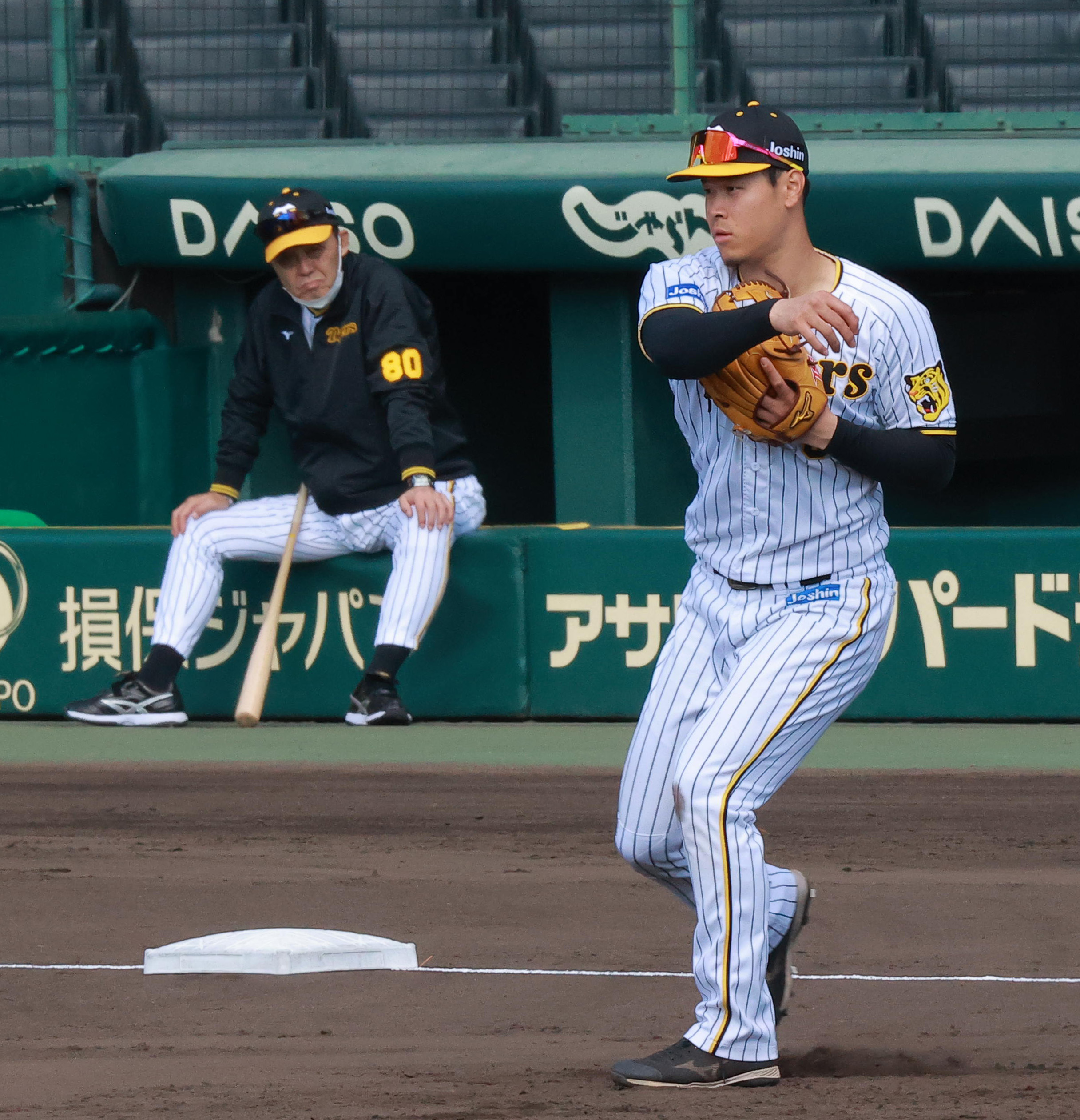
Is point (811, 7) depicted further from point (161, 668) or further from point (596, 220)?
point (161, 668)

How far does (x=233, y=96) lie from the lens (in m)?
9.96

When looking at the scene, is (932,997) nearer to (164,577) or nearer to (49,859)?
(49,859)

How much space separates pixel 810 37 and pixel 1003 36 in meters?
0.94

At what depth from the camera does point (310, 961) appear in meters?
4.42

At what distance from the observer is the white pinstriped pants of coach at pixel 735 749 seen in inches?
133

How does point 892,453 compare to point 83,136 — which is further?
point 83,136

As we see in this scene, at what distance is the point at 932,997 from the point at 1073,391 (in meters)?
7.70

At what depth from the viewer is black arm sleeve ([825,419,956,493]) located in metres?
3.39

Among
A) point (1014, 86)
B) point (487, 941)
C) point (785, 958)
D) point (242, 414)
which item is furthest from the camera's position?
point (1014, 86)

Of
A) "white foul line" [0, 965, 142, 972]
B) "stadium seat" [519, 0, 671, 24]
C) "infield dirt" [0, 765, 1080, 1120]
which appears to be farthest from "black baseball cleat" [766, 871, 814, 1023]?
"stadium seat" [519, 0, 671, 24]

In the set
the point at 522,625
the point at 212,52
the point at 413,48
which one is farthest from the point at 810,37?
the point at 522,625

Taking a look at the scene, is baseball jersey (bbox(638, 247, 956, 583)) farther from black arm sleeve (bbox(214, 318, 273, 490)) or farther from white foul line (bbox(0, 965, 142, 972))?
black arm sleeve (bbox(214, 318, 273, 490))

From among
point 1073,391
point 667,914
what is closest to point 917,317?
point 667,914

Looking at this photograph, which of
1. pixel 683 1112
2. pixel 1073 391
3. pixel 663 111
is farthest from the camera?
pixel 1073 391
